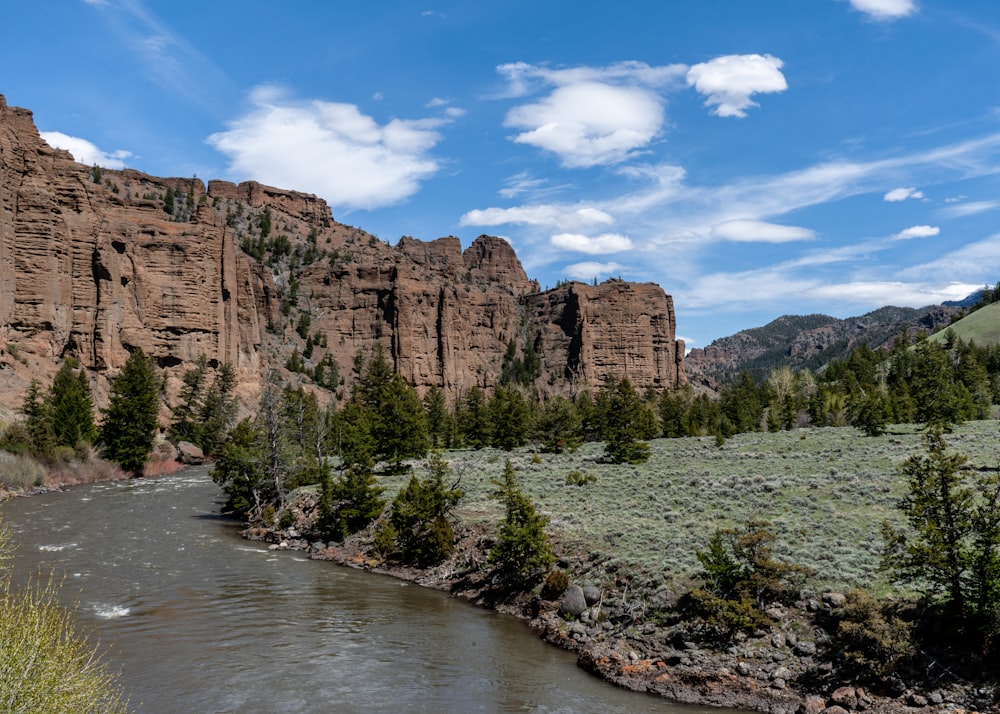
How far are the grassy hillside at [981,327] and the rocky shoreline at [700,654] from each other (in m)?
161

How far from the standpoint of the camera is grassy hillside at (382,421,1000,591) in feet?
81.9

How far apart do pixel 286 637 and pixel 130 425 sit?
2111 inches

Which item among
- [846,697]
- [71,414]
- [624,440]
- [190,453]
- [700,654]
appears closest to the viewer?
[846,697]

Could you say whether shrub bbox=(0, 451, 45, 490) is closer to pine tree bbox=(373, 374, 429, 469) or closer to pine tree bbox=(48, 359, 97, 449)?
pine tree bbox=(48, 359, 97, 449)

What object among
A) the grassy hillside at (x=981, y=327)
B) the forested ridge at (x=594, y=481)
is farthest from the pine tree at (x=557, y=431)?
the grassy hillside at (x=981, y=327)

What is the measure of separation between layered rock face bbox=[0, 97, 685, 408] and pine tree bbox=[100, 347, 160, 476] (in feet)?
35.4

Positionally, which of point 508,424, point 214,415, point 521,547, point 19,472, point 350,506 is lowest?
point 521,547

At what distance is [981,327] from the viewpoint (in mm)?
164750

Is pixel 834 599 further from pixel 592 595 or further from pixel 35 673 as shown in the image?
pixel 35 673

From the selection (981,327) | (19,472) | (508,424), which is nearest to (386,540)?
(19,472)

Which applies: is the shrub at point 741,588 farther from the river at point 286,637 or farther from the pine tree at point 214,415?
the pine tree at point 214,415

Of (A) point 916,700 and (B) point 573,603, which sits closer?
(A) point 916,700

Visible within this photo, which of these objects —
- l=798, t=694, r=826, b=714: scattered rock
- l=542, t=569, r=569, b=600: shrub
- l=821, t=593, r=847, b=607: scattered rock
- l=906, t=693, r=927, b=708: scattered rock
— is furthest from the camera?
l=542, t=569, r=569, b=600: shrub

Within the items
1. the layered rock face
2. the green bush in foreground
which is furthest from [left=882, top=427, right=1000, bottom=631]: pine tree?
the layered rock face
